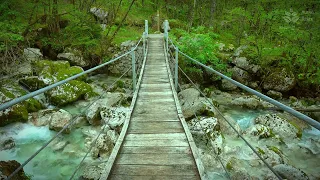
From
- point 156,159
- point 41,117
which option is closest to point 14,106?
point 41,117

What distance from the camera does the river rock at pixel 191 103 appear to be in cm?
685

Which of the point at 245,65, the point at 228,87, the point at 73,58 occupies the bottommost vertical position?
the point at 228,87

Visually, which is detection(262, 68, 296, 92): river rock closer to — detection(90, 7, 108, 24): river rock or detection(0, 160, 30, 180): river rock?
detection(0, 160, 30, 180): river rock

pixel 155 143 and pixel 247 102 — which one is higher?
pixel 155 143

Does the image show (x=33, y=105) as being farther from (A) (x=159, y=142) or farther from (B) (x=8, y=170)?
(A) (x=159, y=142)

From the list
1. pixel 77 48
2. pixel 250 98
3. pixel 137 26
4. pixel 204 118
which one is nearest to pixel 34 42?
pixel 77 48

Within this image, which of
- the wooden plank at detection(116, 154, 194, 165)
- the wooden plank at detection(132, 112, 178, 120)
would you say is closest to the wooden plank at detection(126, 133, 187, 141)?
the wooden plank at detection(116, 154, 194, 165)

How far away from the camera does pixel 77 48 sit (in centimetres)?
1221

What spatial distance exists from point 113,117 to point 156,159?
169 inches

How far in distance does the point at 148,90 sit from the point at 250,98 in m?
5.63

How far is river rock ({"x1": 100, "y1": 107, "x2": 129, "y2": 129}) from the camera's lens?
6625mm

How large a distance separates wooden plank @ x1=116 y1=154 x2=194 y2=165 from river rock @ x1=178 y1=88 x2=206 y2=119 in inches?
151

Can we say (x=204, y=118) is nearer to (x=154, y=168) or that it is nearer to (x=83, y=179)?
(x=83, y=179)

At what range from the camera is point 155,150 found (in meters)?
2.98
